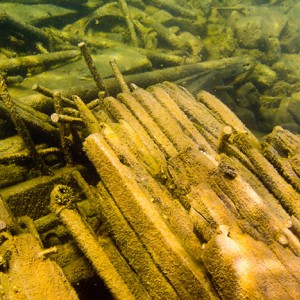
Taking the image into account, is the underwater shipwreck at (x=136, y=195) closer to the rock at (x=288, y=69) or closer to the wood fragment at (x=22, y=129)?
the wood fragment at (x=22, y=129)

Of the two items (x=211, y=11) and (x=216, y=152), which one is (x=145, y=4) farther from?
(x=216, y=152)

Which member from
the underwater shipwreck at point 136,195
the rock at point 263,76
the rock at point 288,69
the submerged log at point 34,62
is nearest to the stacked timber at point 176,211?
the underwater shipwreck at point 136,195

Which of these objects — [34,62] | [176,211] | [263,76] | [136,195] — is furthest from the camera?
[263,76]

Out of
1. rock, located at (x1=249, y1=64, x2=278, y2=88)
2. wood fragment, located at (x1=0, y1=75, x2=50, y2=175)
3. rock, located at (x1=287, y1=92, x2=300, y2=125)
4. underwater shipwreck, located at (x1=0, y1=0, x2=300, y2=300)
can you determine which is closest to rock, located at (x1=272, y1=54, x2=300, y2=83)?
rock, located at (x1=249, y1=64, x2=278, y2=88)

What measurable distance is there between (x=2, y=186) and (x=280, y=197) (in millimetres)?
3065

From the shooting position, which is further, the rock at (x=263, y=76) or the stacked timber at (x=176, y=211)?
the rock at (x=263, y=76)

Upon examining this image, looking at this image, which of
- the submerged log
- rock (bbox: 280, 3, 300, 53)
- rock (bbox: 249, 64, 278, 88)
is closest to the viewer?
the submerged log

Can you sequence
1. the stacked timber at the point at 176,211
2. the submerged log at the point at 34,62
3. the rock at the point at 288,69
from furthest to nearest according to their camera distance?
the rock at the point at 288,69, the submerged log at the point at 34,62, the stacked timber at the point at 176,211

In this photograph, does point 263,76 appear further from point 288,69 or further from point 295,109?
point 288,69

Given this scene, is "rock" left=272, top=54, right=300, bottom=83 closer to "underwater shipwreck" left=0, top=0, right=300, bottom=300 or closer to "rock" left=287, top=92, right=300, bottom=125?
"rock" left=287, top=92, right=300, bottom=125

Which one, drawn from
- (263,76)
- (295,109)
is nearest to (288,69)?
(263,76)

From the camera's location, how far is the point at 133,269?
92.8 inches

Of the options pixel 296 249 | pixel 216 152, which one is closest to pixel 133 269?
pixel 296 249

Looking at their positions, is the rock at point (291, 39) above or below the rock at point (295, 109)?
above
